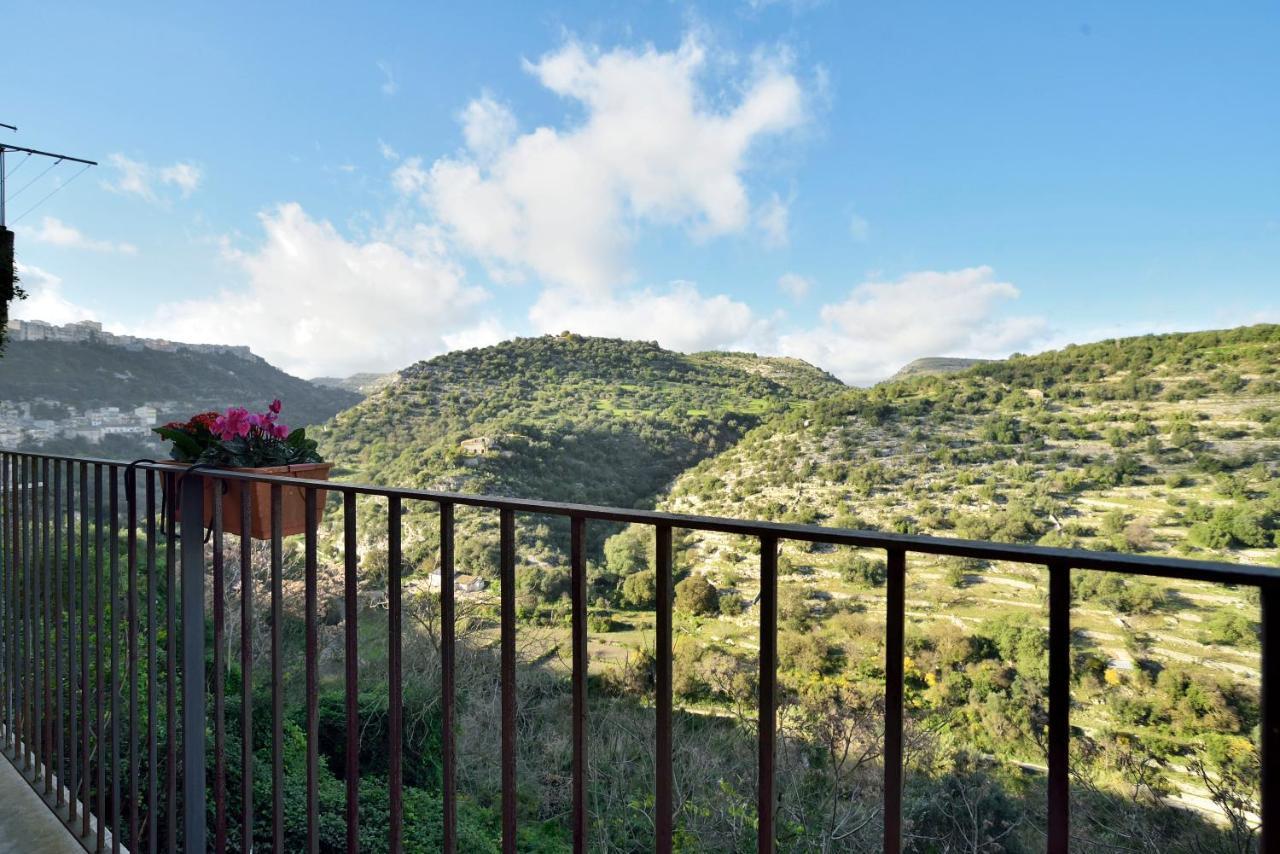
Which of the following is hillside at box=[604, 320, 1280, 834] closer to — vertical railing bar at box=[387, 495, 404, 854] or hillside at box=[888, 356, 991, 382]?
vertical railing bar at box=[387, 495, 404, 854]

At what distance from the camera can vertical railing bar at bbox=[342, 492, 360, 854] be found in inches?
43.8

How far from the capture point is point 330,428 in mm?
24234

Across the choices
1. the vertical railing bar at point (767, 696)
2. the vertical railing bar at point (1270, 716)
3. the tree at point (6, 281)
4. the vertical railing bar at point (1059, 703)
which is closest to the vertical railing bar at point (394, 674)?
the vertical railing bar at point (767, 696)

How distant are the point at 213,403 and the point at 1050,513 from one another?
22102mm

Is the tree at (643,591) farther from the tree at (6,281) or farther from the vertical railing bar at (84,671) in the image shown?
the tree at (6,281)

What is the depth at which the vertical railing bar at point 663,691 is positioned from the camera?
0.82 m

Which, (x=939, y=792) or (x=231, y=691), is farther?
(x=939, y=792)

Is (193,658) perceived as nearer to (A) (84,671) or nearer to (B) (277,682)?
(B) (277,682)

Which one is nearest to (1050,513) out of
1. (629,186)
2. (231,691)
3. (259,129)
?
(231,691)

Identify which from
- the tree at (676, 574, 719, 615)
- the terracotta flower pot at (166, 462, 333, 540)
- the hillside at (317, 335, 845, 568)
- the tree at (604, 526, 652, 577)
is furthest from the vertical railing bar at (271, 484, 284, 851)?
the hillside at (317, 335, 845, 568)

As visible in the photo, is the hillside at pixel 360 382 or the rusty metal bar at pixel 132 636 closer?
the rusty metal bar at pixel 132 636

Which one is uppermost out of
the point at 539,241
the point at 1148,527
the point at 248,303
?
the point at 539,241

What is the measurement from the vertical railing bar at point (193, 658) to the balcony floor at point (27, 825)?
50 centimetres

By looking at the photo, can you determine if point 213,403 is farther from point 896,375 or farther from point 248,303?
point 896,375
